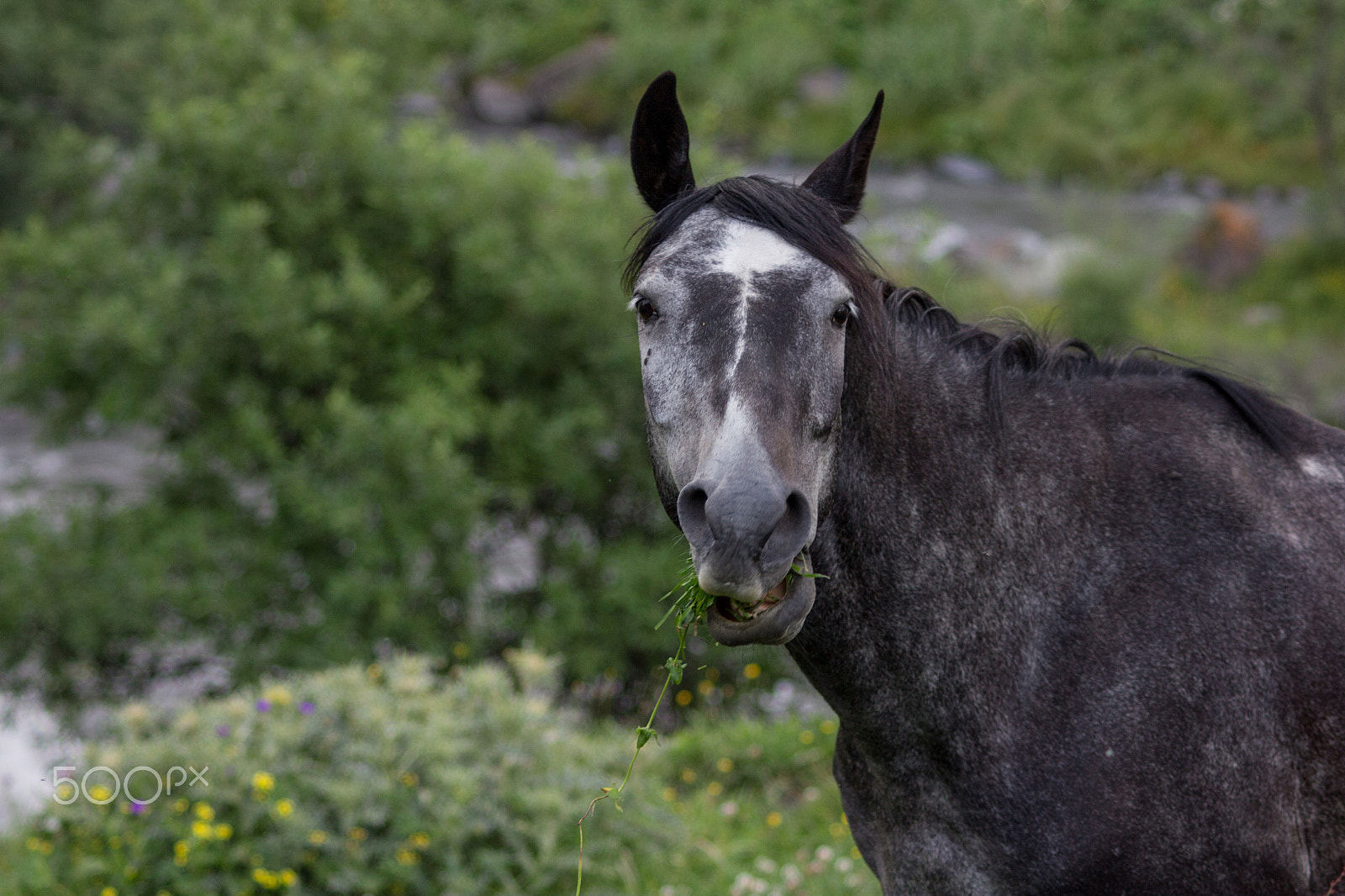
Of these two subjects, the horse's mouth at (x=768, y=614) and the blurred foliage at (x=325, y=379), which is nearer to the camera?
the horse's mouth at (x=768, y=614)

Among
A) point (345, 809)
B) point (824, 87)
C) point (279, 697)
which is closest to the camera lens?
point (345, 809)

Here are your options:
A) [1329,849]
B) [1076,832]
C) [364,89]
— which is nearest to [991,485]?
[1076,832]

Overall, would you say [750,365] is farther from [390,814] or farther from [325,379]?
[325,379]

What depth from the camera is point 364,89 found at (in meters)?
6.87

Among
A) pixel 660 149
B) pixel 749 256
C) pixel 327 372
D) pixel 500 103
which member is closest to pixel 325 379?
pixel 327 372

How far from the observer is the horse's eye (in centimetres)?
210

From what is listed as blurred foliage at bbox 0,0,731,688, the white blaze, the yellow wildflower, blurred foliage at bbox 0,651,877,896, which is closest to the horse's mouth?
the white blaze

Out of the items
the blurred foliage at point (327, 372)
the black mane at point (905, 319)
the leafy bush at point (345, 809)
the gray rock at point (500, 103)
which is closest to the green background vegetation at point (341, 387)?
the blurred foliage at point (327, 372)

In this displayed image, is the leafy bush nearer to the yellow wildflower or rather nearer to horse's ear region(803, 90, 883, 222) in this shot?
the yellow wildflower

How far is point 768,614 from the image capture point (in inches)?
73.4

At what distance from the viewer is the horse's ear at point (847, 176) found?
90.7 inches

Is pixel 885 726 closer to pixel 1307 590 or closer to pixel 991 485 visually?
pixel 991 485

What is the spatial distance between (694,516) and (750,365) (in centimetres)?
28

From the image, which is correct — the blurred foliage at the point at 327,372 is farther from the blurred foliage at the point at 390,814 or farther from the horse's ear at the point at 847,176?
the horse's ear at the point at 847,176
